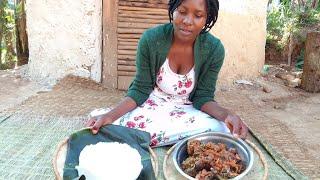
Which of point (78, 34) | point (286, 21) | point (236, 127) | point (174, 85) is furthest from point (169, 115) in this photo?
point (286, 21)

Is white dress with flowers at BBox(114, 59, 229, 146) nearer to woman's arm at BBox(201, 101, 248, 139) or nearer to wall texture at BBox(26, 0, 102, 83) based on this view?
woman's arm at BBox(201, 101, 248, 139)

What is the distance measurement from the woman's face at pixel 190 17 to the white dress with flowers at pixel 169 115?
0.80ft

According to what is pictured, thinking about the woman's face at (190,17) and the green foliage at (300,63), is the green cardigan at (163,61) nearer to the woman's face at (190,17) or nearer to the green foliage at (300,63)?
the woman's face at (190,17)

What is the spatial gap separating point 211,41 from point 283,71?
2.32 meters

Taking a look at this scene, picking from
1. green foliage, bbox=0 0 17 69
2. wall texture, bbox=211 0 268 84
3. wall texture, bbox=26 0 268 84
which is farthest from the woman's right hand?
green foliage, bbox=0 0 17 69

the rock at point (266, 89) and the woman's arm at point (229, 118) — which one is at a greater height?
the woman's arm at point (229, 118)

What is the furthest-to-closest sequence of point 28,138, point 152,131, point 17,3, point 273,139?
point 17,3 < point 273,139 < point 28,138 < point 152,131

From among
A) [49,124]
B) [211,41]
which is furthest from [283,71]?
[49,124]

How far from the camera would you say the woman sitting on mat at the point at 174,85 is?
200cm

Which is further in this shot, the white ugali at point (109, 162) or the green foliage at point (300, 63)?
the green foliage at point (300, 63)

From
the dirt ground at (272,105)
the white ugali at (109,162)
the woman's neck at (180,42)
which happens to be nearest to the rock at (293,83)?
the dirt ground at (272,105)

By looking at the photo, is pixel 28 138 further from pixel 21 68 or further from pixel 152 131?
pixel 21 68

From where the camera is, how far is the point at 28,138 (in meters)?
2.26

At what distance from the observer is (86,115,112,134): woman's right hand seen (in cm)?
176
